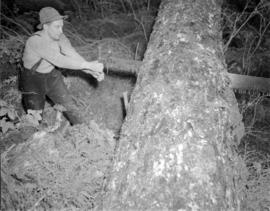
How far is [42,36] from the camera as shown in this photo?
3713mm

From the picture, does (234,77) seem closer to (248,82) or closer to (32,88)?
(248,82)

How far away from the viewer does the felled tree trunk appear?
7.87ft

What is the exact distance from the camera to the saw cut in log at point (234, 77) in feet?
14.6

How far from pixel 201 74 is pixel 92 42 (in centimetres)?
312

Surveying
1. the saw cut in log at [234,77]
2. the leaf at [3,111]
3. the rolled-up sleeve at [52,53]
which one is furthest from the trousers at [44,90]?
the saw cut in log at [234,77]

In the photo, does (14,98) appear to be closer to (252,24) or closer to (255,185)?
(255,185)

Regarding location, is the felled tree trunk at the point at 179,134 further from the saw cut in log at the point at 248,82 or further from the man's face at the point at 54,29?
the man's face at the point at 54,29

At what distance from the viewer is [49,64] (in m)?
3.93

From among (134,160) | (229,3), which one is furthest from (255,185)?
(229,3)

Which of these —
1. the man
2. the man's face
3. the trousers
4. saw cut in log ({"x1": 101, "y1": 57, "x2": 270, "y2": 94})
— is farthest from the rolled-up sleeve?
saw cut in log ({"x1": 101, "y1": 57, "x2": 270, "y2": 94})

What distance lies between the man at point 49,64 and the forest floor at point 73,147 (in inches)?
15.7

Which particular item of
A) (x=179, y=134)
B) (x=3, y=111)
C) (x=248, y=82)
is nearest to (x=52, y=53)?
(x=3, y=111)

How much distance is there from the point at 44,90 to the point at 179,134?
2.29 m

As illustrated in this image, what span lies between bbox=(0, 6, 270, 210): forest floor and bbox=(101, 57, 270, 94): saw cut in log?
0.72 feet
